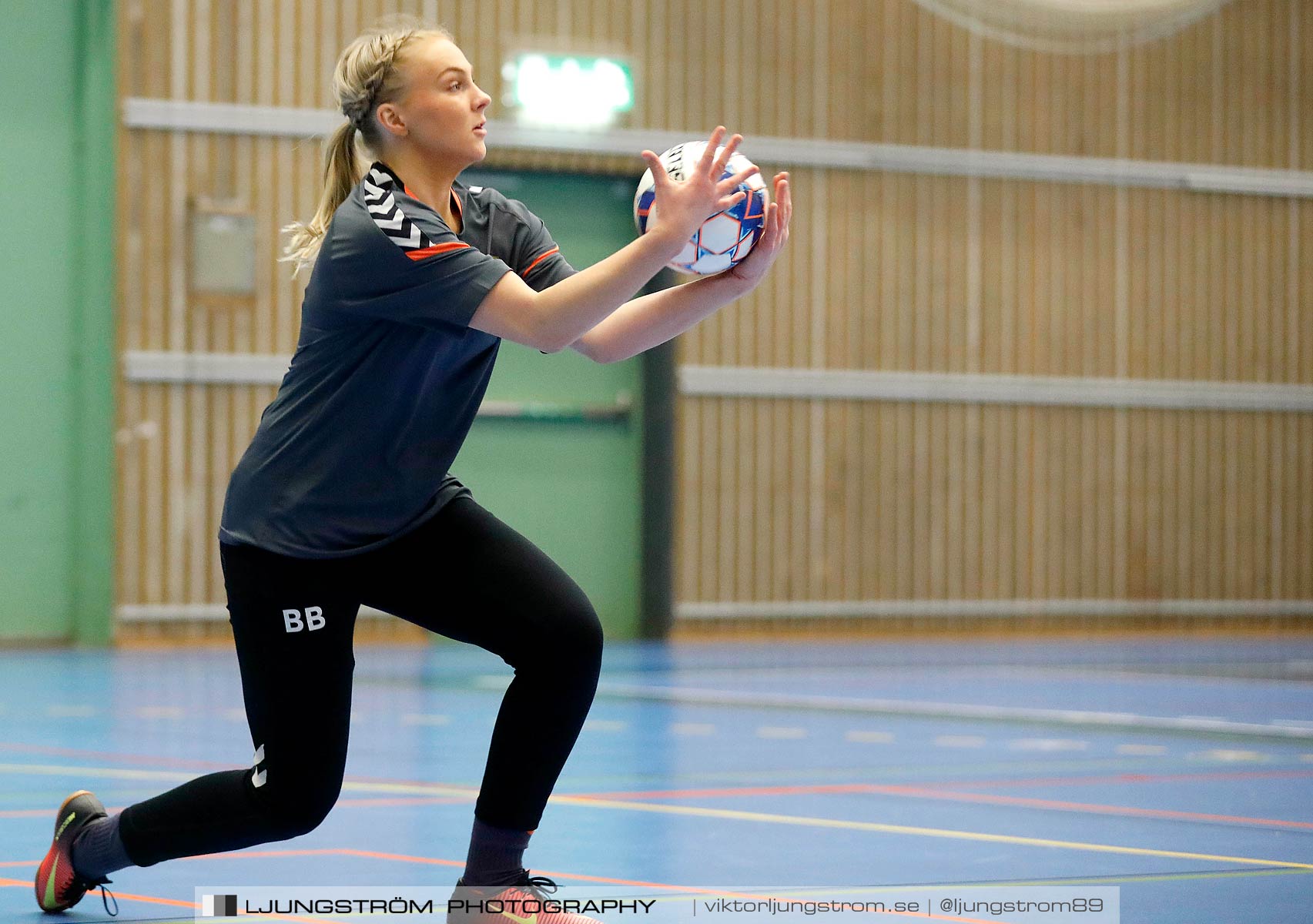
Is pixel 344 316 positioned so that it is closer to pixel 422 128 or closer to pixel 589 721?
pixel 422 128

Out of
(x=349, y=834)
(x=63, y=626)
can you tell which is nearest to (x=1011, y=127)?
(x=63, y=626)

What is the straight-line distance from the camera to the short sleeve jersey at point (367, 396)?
3236mm

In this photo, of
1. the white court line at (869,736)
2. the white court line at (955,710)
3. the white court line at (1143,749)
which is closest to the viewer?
the white court line at (1143,749)

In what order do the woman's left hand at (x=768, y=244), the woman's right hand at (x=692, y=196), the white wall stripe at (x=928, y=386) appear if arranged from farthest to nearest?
the white wall stripe at (x=928, y=386) < the woman's left hand at (x=768, y=244) < the woman's right hand at (x=692, y=196)

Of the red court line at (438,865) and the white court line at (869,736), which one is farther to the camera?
the white court line at (869,736)

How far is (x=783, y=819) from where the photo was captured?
5203mm

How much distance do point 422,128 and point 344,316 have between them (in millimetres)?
400

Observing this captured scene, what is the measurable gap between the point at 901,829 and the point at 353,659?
215cm

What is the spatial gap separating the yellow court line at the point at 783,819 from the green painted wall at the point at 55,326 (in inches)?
306

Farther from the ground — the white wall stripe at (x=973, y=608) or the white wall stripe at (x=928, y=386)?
the white wall stripe at (x=928, y=386)

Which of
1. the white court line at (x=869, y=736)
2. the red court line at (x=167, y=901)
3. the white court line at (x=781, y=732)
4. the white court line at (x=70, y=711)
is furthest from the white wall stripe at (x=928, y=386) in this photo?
the red court line at (x=167, y=901)

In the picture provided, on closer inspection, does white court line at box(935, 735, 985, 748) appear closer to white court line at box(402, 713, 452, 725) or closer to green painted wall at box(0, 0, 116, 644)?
white court line at box(402, 713, 452, 725)

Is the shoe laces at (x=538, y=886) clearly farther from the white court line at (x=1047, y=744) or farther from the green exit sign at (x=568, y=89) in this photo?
the green exit sign at (x=568, y=89)

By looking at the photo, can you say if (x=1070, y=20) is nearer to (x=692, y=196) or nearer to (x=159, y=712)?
(x=159, y=712)
